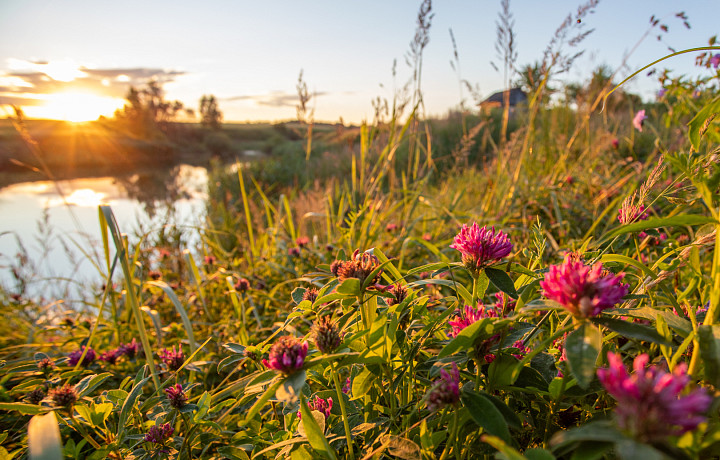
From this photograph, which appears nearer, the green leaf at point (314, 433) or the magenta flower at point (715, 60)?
the green leaf at point (314, 433)

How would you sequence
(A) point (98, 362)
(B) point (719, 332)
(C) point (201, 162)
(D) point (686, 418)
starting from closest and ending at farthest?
(D) point (686, 418), (B) point (719, 332), (A) point (98, 362), (C) point (201, 162)

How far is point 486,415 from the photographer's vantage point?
19.5 inches

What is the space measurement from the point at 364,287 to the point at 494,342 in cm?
23

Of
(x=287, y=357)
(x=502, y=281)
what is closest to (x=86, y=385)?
(x=287, y=357)

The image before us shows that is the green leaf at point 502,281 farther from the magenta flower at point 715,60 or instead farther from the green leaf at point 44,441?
the magenta flower at point 715,60

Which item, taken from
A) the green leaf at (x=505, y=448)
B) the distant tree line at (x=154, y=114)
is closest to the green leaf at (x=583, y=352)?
the green leaf at (x=505, y=448)

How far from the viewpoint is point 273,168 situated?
34.7ft

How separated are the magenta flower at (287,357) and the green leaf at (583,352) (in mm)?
345

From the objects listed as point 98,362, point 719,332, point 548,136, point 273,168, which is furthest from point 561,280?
point 273,168

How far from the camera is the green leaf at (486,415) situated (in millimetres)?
477

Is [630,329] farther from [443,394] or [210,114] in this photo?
[210,114]

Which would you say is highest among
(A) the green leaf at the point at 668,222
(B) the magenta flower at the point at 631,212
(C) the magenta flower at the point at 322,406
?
(A) the green leaf at the point at 668,222

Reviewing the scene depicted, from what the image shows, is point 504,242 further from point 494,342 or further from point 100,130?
point 100,130

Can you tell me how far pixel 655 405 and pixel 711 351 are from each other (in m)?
0.18
